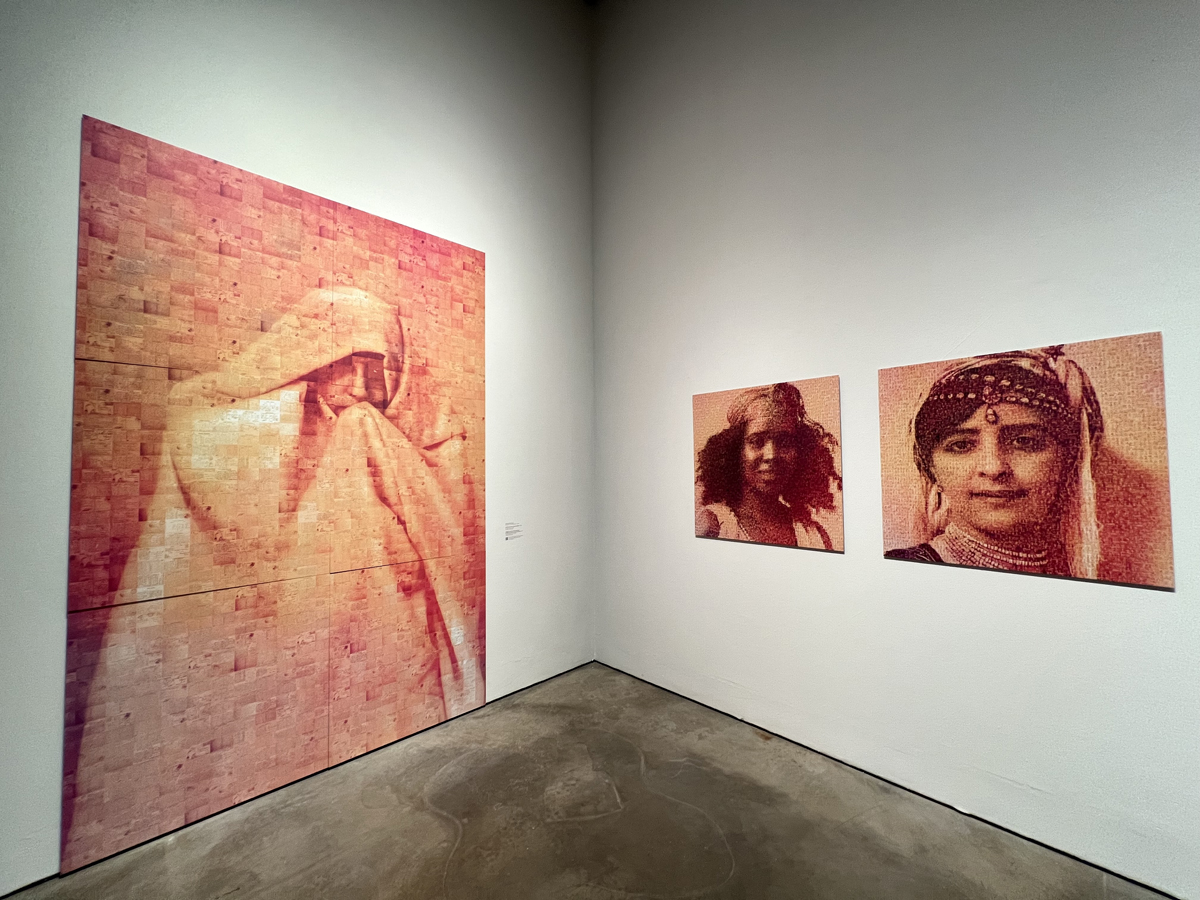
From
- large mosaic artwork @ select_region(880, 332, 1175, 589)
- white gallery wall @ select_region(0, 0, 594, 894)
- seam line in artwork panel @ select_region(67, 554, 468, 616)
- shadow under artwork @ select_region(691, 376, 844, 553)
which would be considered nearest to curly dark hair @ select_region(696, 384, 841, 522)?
shadow under artwork @ select_region(691, 376, 844, 553)

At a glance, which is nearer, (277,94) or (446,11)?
(277,94)

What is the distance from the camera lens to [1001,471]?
6.47 ft

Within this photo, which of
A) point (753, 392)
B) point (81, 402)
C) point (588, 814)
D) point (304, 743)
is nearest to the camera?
point (81, 402)

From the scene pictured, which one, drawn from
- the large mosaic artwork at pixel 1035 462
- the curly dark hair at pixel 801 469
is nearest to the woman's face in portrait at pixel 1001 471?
the large mosaic artwork at pixel 1035 462

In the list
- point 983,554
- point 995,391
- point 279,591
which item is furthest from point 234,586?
point 995,391

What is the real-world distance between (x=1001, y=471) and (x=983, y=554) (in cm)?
32

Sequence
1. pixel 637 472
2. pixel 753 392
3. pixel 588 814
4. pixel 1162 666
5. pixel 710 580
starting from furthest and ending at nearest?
pixel 637 472 → pixel 710 580 → pixel 753 392 → pixel 588 814 → pixel 1162 666

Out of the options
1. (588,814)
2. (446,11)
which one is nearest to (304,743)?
(588,814)

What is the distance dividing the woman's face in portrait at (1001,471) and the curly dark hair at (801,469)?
0.45 meters

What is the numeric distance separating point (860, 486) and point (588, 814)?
1.74 m

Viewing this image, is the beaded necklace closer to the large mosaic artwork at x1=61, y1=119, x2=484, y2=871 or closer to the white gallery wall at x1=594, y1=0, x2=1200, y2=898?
the white gallery wall at x1=594, y1=0, x2=1200, y2=898

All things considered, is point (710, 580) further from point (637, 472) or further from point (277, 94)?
point (277, 94)

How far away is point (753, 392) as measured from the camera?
9.05 ft

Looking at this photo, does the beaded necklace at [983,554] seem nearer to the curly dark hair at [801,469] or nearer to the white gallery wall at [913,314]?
the white gallery wall at [913,314]
